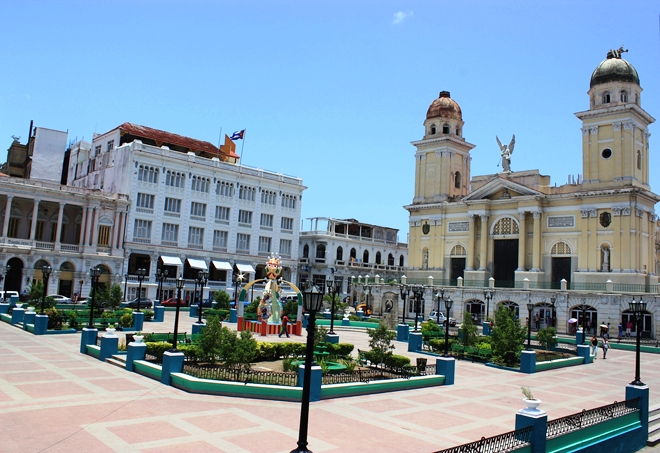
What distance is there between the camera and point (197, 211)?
57750 millimetres

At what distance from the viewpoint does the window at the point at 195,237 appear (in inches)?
2246

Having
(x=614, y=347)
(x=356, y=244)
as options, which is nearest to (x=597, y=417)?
(x=614, y=347)

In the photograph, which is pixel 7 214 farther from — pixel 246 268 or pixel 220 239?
pixel 246 268

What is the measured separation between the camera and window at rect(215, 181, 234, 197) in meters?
59.0

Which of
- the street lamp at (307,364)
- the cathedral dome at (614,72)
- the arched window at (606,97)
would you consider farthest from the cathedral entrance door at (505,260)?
the street lamp at (307,364)

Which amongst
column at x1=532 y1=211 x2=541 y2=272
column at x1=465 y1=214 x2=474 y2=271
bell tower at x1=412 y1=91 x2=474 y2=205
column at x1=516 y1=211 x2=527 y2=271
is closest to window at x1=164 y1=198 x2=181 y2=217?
bell tower at x1=412 y1=91 x2=474 y2=205

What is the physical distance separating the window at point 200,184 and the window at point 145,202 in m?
4.29

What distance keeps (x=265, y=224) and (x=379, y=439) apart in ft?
168

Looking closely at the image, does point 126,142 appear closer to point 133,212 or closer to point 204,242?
point 133,212

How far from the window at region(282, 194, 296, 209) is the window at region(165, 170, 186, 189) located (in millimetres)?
12135

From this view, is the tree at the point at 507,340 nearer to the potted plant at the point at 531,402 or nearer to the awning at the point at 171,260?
the potted plant at the point at 531,402

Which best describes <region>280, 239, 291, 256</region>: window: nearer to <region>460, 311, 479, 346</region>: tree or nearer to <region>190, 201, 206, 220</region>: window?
<region>190, 201, 206, 220</region>: window

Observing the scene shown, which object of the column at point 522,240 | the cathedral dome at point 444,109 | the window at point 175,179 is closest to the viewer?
the column at point 522,240

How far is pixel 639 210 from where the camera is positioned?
46562 millimetres
